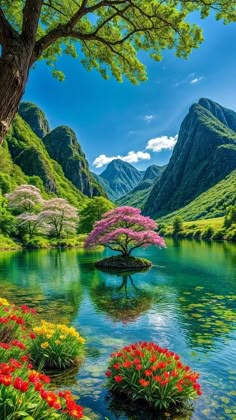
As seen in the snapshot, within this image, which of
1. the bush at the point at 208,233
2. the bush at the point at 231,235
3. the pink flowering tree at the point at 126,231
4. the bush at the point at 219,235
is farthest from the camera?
the bush at the point at 208,233

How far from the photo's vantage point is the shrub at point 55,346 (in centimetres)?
967

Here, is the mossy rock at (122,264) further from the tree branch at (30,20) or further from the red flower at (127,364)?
the tree branch at (30,20)

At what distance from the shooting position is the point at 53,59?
1270 cm

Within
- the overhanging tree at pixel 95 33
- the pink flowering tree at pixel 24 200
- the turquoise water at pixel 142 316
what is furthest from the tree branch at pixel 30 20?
the pink flowering tree at pixel 24 200

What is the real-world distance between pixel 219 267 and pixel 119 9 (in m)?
33.4

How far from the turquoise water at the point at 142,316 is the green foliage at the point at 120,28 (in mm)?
9482

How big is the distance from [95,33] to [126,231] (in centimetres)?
2979

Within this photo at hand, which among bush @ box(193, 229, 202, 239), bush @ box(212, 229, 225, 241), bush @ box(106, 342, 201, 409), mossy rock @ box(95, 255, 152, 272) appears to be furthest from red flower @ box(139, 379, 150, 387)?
bush @ box(193, 229, 202, 239)

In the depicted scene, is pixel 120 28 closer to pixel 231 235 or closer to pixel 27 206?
pixel 27 206

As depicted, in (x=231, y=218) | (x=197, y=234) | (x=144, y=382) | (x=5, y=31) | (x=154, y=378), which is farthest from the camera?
(x=197, y=234)

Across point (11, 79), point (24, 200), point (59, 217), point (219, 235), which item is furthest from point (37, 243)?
point (219, 235)

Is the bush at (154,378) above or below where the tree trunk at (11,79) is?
below

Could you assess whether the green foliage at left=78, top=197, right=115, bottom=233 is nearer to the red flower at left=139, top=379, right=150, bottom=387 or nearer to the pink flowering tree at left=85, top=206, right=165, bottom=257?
the pink flowering tree at left=85, top=206, right=165, bottom=257

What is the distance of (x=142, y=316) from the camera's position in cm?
1773
